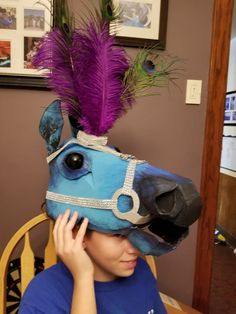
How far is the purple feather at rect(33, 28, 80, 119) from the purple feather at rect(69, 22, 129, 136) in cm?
2

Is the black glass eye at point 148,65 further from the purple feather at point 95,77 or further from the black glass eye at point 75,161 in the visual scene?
the black glass eye at point 75,161

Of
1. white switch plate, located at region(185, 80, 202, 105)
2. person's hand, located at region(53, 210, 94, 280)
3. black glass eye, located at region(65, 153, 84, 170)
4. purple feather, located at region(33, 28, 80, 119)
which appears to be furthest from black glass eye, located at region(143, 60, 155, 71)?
white switch plate, located at region(185, 80, 202, 105)

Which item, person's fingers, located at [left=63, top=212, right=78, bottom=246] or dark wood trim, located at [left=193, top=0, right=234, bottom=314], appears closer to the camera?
person's fingers, located at [left=63, top=212, right=78, bottom=246]

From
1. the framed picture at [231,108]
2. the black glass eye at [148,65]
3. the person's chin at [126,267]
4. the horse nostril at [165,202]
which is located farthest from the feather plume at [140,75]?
the framed picture at [231,108]

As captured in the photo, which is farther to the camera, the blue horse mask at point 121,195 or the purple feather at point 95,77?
the purple feather at point 95,77

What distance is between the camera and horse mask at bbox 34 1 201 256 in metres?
0.63

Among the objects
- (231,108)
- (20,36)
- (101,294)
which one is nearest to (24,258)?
(101,294)

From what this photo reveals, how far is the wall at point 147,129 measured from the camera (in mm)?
1285

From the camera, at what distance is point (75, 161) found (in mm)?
668

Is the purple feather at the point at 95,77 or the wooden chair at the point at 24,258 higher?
the purple feather at the point at 95,77

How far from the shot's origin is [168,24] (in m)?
1.31

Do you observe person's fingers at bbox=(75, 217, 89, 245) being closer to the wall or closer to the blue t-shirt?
the blue t-shirt

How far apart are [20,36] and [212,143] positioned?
0.89m

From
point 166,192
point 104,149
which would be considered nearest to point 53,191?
point 104,149
